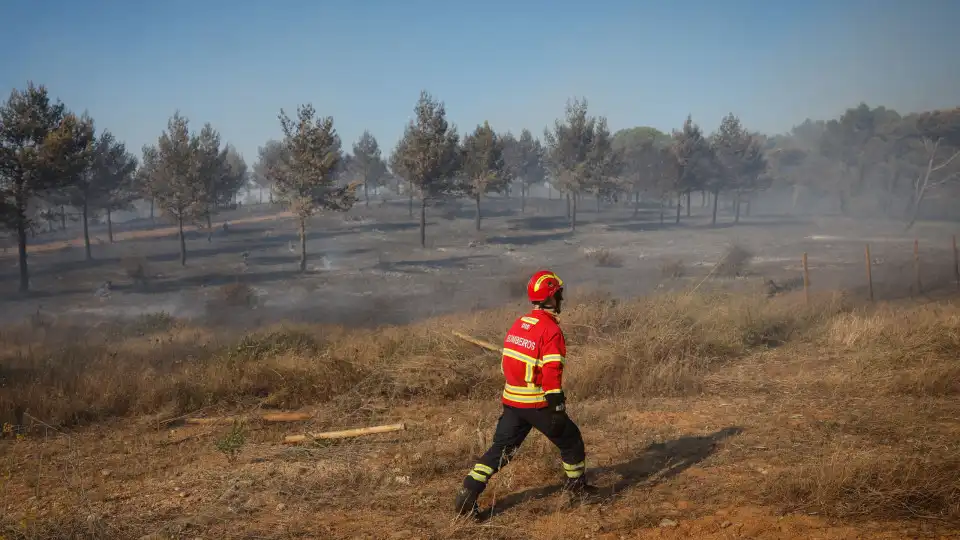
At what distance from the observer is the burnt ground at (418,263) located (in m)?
23.1

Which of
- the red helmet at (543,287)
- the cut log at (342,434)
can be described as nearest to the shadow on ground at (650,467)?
the red helmet at (543,287)

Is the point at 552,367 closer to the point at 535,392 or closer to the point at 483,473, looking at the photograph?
the point at 535,392

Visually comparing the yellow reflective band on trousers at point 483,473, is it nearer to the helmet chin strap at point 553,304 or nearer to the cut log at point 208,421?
the helmet chin strap at point 553,304

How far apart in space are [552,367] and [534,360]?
14 centimetres

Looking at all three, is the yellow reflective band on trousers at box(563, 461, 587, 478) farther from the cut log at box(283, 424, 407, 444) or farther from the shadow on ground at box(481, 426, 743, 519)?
the cut log at box(283, 424, 407, 444)

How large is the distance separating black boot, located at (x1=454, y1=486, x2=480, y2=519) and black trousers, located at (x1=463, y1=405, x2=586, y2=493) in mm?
Answer: 44

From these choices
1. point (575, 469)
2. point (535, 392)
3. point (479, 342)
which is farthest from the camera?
point (479, 342)

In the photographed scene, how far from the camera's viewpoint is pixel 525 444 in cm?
618

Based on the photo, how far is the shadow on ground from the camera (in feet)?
16.8

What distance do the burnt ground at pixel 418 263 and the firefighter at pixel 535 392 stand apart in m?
14.7

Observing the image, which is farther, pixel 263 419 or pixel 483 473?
pixel 263 419

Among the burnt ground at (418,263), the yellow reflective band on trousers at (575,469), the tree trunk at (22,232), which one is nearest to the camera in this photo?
the yellow reflective band on trousers at (575,469)

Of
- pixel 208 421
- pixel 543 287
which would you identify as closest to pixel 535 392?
pixel 543 287

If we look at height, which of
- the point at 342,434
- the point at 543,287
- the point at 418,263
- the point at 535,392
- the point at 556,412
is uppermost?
the point at 543,287
